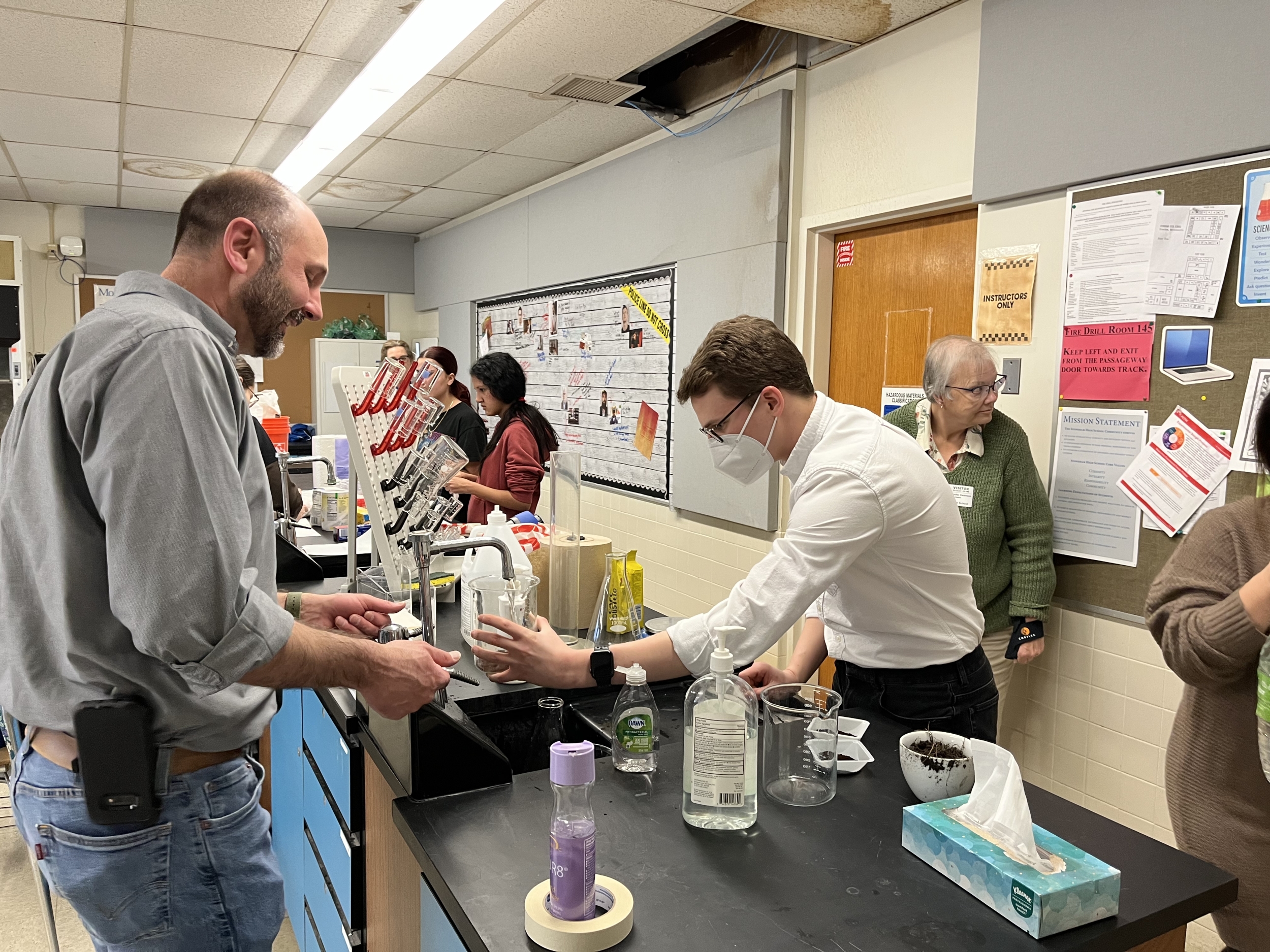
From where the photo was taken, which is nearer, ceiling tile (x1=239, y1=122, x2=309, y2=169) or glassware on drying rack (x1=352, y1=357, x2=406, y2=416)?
glassware on drying rack (x1=352, y1=357, x2=406, y2=416)

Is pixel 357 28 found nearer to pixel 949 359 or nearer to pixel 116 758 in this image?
pixel 949 359

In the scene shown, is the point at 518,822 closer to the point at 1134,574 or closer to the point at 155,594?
the point at 155,594

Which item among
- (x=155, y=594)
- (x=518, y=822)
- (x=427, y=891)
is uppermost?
(x=155, y=594)

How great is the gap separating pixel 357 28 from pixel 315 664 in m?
3.20

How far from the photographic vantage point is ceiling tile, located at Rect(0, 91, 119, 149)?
467 cm

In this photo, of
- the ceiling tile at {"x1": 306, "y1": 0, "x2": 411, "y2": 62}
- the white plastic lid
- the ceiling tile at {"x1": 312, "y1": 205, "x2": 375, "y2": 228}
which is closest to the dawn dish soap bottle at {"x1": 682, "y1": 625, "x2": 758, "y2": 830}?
the white plastic lid

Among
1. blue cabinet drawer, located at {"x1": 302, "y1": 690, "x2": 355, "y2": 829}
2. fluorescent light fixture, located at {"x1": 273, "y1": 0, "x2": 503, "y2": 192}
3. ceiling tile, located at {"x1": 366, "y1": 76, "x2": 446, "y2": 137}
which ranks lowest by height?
blue cabinet drawer, located at {"x1": 302, "y1": 690, "x2": 355, "y2": 829}

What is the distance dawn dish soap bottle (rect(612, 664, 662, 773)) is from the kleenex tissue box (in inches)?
18.4

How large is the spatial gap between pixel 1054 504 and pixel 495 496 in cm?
227

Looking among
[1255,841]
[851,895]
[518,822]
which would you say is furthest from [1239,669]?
[518,822]

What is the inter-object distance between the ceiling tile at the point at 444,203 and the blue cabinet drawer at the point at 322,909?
5439 mm

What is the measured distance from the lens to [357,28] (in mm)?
3682

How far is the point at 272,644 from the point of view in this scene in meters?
1.34

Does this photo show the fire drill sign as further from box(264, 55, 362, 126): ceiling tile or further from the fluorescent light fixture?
box(264, 55, 362, 126): ceiling tile
